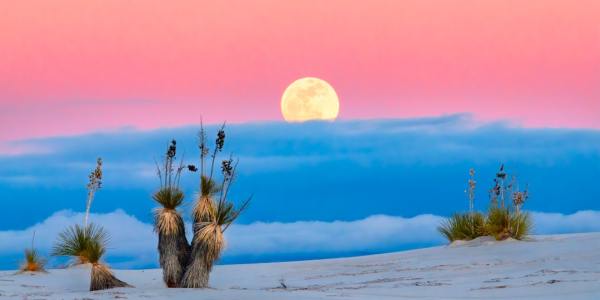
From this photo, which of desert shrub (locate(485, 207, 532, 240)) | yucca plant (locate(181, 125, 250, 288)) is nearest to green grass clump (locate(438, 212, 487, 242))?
desert shrub (locate(485, 207, 532, 240))

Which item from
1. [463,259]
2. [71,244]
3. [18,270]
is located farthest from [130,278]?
[463,259]

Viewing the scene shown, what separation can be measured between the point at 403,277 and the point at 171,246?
5.69 meters

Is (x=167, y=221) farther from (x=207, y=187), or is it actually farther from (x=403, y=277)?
(x=403, y=277)

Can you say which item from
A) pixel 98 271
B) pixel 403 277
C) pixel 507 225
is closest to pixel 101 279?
pixel 98 271

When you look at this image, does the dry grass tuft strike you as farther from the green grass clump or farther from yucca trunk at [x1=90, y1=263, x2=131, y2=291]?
the green grass clump

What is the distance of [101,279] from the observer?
1861 cm

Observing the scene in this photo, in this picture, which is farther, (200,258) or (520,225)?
(520,225)

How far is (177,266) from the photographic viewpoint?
18.4 m

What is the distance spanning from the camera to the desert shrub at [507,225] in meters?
27.1

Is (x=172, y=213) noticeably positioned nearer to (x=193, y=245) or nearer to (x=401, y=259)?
(x=193, y=245)

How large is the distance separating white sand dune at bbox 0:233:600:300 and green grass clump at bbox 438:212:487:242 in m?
0.63

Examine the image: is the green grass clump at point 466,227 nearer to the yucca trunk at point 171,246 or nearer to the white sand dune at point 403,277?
the white sand dune at point 403,277

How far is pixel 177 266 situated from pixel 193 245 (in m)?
0.49

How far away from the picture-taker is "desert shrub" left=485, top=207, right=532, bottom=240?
88.9 feet
